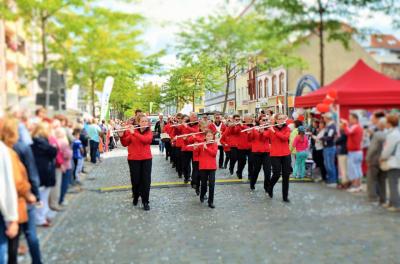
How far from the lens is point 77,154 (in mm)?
4188

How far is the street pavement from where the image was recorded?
15.7 feet

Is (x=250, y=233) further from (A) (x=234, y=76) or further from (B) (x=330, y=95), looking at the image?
(B) (x=330, y=95)

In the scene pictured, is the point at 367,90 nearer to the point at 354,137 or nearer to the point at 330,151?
the point at 354,137

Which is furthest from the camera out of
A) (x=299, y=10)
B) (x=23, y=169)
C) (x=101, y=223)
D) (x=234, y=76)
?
(x=101, y=223)

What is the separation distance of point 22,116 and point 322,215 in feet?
9.06

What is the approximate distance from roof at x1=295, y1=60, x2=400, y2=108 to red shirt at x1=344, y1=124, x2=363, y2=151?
1.23 feet

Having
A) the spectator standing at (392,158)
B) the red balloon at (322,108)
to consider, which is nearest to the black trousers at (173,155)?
the spectator standing at (392,158)

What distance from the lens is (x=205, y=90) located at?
4.50 m

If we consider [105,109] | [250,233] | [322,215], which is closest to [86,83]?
[105,109]

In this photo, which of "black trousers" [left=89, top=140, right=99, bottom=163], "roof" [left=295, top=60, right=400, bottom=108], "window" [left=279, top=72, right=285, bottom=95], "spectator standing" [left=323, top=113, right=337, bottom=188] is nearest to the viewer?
"roof" [left=295, top=60, right=400, bottom=108]

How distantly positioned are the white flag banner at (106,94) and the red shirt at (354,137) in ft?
5.06

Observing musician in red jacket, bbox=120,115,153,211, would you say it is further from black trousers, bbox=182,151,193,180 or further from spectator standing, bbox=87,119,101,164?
spectator standing, bbox=87,119,101,164

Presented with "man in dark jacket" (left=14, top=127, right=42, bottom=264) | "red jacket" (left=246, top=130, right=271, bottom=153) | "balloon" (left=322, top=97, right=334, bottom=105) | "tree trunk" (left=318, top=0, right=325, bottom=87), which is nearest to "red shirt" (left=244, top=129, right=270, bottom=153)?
"red jacket" (left=246, top=130, right=271, bottom=153)

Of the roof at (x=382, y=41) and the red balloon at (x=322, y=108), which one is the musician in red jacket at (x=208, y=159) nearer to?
the roof at (x=382, y=41)
